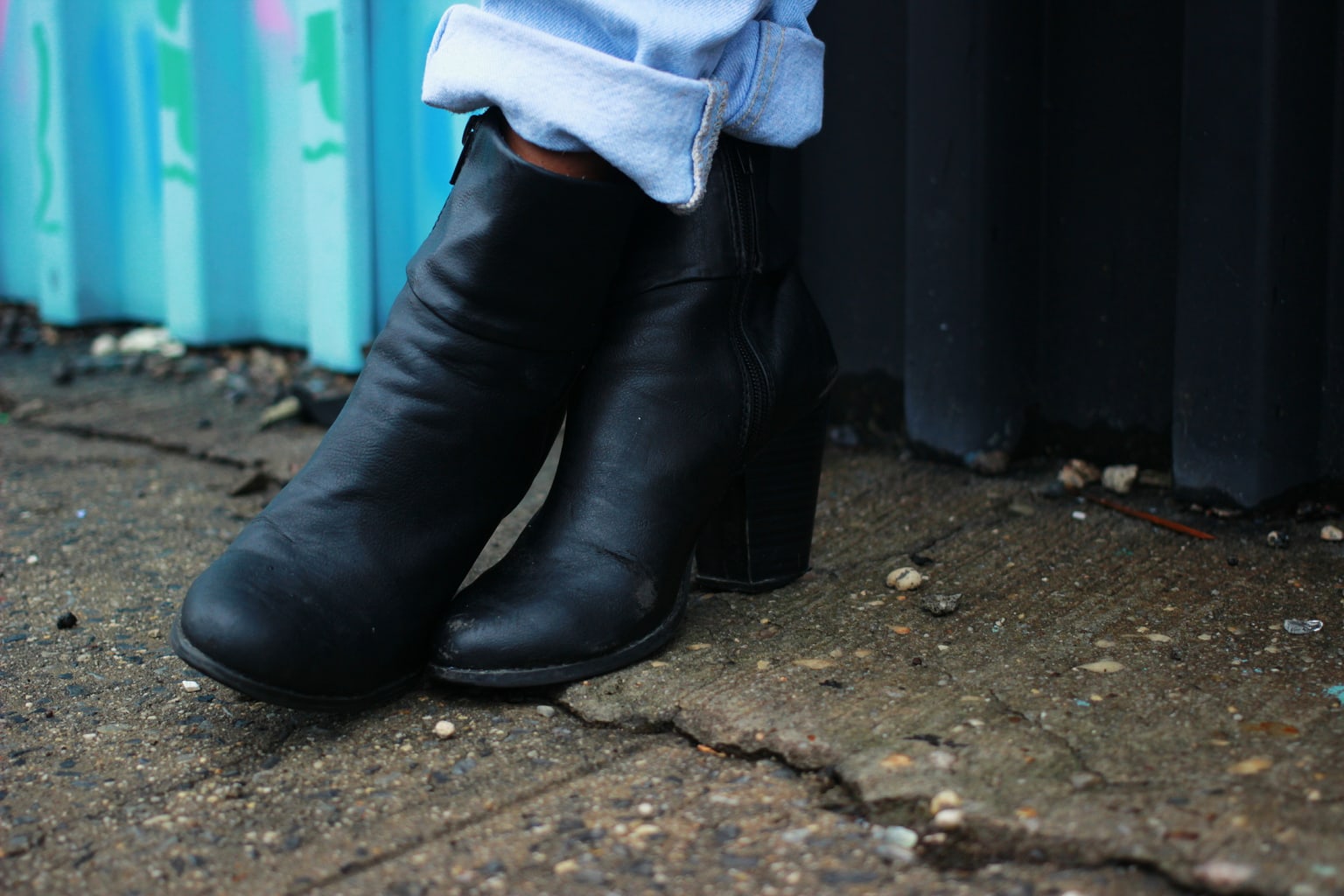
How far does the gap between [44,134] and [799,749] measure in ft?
9.50

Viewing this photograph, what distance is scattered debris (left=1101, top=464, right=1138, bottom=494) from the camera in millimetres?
1633

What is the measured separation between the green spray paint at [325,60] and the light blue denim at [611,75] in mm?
1413

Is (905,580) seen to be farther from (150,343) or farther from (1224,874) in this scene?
(150,343)

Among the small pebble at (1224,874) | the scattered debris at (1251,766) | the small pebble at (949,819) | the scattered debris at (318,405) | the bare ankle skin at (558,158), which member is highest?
the bare ankle skin at (558,158)

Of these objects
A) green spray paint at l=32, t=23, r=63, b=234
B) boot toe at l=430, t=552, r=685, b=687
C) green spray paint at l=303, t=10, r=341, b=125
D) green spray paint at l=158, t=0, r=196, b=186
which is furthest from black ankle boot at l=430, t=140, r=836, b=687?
green spray paint at l=32, t=23, r=63, b=234

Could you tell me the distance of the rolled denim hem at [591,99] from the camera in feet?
3.34

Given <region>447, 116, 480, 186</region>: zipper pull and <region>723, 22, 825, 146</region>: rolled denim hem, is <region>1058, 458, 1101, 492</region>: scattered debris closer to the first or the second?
<region>723, 22, 825, 146</region>: rolled denim hem

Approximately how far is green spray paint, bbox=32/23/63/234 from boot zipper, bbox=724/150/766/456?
2463 millimetres

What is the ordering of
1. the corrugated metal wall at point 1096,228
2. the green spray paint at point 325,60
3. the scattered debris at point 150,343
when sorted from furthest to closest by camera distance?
the scattered debris at point 150,343 → the green spray paint at point 325,60 → the corrugated metal wall at point 1096,228

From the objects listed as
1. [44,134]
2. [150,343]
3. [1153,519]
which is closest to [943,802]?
[1153,519]

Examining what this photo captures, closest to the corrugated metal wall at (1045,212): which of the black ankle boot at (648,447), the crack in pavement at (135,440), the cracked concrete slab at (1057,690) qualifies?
the cracked concrete slab at (1057,690)

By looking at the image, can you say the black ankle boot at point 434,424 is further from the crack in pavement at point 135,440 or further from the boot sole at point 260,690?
the crack in pavement at point 135,440

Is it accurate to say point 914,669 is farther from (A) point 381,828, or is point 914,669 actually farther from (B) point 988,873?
(A) point 381,828

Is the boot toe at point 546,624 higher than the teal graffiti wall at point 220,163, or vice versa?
the teal graffiti wall at point 220,163
